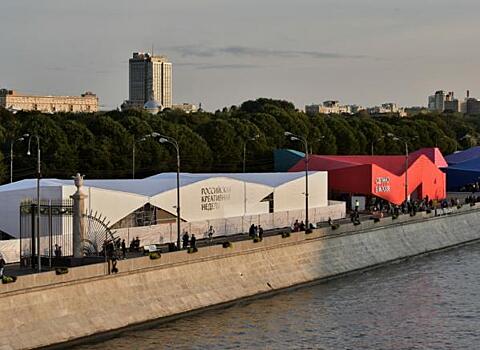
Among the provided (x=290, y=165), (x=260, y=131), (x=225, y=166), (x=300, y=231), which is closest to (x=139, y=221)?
(x=300, y=231)

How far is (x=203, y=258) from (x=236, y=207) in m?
17.2

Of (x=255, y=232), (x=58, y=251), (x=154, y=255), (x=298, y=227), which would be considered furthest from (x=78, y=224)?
(x=298, y=227)

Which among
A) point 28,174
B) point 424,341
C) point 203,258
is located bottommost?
point 424,341

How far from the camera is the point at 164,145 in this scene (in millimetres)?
85000

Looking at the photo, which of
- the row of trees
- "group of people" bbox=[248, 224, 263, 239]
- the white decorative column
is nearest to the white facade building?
"group of people" bbox=[248, 224, 263, 239]

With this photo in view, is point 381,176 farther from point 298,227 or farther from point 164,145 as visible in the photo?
point 298,227

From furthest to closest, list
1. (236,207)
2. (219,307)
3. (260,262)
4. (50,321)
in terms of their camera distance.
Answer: (236,207) → (260,262) → (219,307) → (50,321)

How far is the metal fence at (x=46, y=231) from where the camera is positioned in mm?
39438

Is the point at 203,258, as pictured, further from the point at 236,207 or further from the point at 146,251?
the point at 236,207

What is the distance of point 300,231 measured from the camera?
52844 mm

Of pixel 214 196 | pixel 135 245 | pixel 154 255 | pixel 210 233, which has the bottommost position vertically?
pixel 154 255

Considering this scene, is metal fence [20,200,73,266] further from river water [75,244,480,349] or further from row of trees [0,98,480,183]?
row of trees [0,98,480,183]

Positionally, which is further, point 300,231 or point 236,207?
point 236,207

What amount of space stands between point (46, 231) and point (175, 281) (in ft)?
23.5
